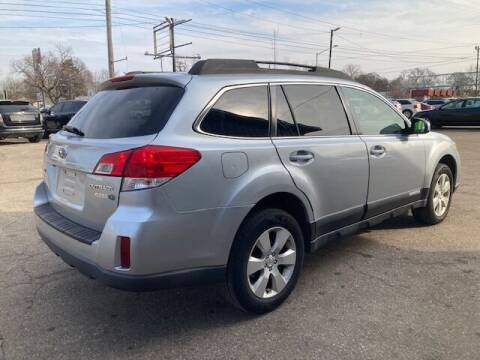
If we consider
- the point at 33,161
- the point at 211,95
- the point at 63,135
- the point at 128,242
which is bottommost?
the point at 33,161

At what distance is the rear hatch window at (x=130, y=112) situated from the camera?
9.81 ft

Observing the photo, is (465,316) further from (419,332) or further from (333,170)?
(333,170)

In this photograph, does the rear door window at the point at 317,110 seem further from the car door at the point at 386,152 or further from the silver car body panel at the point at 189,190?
the car door at the point at 386,152

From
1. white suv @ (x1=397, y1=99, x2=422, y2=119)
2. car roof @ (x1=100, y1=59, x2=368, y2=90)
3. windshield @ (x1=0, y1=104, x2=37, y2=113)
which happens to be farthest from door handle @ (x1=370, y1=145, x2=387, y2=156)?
white suv @ (x1=397, y1=99, x2=422, y2=119)

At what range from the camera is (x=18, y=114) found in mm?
16500

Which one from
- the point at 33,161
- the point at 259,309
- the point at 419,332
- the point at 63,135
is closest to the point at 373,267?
the point at 419,332

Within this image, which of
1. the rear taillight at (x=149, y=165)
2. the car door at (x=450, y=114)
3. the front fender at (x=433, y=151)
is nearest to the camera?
the rear taillight at (x=149, y=165)

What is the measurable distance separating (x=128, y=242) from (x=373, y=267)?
246 centimetres

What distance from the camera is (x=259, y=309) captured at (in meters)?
3.31

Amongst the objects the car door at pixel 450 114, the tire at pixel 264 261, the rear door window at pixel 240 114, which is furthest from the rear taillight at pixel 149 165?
the car door at pixel 450 114

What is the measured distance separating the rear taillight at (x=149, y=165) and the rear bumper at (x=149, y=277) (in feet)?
1.74

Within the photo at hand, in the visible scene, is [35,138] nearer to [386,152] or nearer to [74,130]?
[74,130]

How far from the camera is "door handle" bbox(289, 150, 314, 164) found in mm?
3475

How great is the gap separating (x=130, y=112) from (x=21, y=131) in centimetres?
1504
